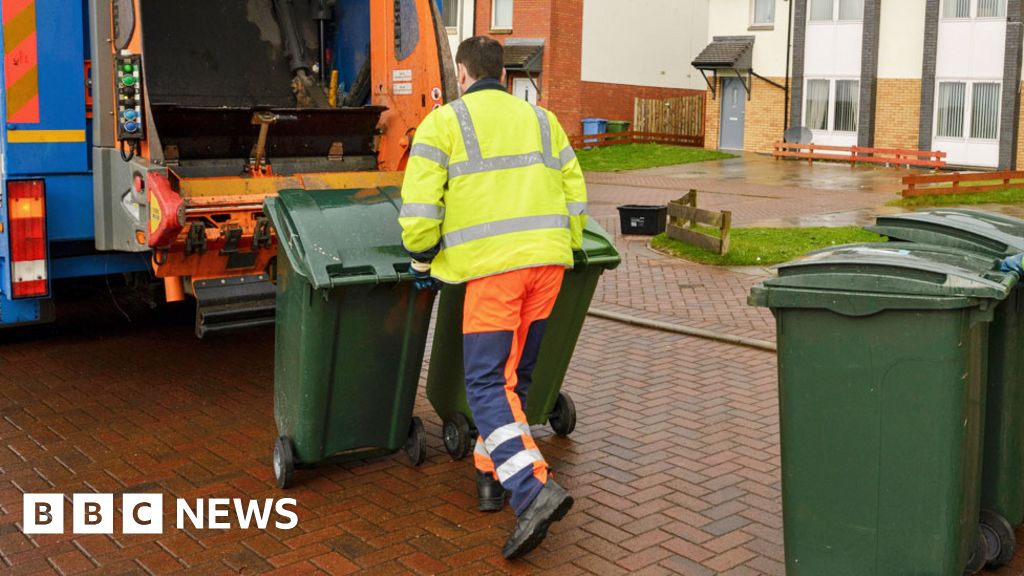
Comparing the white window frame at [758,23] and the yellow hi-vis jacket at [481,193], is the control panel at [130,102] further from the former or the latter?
the white window frame at [758,23]

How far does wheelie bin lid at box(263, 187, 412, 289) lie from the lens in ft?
14.2

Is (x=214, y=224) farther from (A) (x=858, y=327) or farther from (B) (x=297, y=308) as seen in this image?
(A) (x=858, y=327)

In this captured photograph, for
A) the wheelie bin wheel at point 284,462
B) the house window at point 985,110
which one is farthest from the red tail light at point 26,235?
the house window at point 985,110

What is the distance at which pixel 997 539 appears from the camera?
3.92 m

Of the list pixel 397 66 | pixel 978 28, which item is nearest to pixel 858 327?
pixel 397 66

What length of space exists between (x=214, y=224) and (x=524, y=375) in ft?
6.83

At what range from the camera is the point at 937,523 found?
346 centimetres

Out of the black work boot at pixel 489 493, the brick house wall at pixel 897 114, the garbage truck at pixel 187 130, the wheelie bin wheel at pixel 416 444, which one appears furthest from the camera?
the brick house wall at pixel 897 114

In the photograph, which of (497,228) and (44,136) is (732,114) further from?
(497,228)

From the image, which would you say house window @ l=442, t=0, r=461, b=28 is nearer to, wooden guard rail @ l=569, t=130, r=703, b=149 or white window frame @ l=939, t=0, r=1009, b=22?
wooden guard rail @ l=569, t=130, r=703, b=149

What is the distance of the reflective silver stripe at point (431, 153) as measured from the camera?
3.99 m

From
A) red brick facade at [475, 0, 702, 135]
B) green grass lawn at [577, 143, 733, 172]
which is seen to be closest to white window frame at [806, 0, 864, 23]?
green grass lawn at [577, 143, 733, 172]

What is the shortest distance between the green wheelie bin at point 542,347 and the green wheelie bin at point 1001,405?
4.54ft

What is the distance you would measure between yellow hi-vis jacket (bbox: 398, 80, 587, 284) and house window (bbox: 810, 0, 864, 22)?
2520cm
